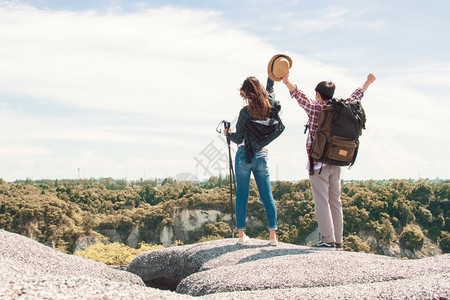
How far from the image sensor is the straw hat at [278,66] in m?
6.05

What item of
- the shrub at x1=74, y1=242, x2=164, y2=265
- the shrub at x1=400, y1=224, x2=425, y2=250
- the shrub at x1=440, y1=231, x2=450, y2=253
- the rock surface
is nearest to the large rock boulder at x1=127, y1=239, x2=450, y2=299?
the rock surface

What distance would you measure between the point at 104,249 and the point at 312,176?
755cm

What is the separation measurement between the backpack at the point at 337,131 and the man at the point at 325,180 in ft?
0.86

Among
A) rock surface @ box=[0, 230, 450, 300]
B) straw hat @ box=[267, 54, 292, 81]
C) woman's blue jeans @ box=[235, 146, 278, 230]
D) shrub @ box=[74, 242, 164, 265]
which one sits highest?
straw hat @ box=[267, 54, 292, 81]

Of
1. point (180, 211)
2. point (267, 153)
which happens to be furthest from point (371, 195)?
point (267, 153)

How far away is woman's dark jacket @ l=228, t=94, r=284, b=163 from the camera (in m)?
6.17

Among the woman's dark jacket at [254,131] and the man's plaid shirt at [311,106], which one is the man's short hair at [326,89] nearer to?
the man's plaid shirt at [311,106]

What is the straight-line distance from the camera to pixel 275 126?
627 centimetres

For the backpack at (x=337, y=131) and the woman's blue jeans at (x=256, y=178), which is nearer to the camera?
the backpack at (x=337, y=131)

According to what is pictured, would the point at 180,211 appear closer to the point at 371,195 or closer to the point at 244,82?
the point at 371,195

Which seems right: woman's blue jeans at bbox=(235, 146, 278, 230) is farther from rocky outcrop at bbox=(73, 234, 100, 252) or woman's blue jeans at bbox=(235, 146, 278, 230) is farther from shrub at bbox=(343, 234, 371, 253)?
rocky outcrop at bbox=(73, 234, 100, 252)

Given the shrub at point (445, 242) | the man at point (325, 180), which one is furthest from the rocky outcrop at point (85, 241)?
the man at point (325, 180)

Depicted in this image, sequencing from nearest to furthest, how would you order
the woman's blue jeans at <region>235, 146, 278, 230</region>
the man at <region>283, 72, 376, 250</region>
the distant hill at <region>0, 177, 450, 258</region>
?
1. the man at <region>283, 72, 376, 250</region>
2. the woman's blue jeans at <region>235, 146, 278, 230</region>
3. the distant hill at <region>0, 177, 450, 258</region>

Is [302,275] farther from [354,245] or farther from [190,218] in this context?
[190,218]
